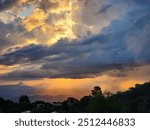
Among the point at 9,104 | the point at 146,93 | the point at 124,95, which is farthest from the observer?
the point at 146,93

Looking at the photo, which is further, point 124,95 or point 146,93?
point 146,93

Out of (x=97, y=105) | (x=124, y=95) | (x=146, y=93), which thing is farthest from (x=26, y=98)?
(x=146, y=93)

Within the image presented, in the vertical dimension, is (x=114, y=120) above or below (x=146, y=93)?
below

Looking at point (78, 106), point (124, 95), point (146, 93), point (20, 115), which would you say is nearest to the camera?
point (20, 115)

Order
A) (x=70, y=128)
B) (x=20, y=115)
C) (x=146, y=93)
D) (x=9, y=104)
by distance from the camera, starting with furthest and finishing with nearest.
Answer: (x=146, y=93) < (x=9, y=104) < (x=20, y=115) < (x=70, y=128)

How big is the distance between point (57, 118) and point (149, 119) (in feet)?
6.88

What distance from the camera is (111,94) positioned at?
25375mm

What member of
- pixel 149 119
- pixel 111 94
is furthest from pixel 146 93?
pixel 149 119

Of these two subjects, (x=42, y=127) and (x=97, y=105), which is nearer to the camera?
→ (x=42, y=127)

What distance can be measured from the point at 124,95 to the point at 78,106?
6655mm

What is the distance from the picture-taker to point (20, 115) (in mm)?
10164

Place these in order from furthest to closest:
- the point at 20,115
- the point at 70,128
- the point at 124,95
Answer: the point at 124,95
the point at 20,115
the point at 70,128

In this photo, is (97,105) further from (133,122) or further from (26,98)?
(133,122)

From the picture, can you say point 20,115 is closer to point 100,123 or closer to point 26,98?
point 100,123
